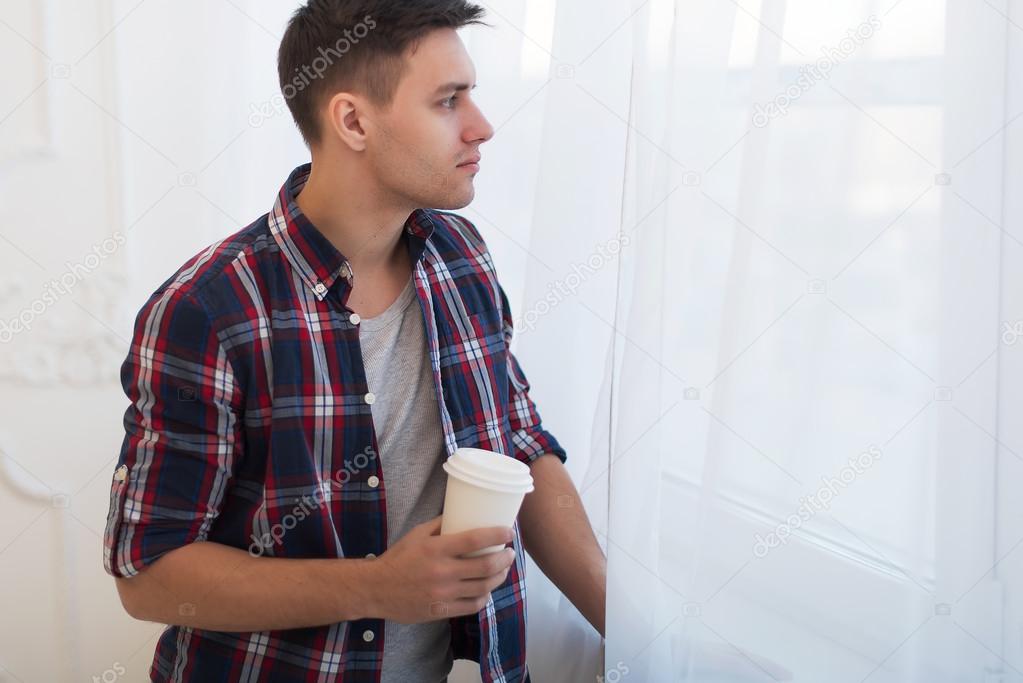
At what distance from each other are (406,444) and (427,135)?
354 millimetres

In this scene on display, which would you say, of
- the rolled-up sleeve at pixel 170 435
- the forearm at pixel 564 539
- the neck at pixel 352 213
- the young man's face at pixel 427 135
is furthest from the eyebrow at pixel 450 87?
the forearm at pixel 564 539

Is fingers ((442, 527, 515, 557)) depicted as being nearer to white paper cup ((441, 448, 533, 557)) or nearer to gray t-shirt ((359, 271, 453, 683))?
white paper cup ((441, 448, 533, 557))

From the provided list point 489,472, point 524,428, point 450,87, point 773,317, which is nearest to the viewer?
point 489,472

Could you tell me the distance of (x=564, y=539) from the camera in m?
1.14

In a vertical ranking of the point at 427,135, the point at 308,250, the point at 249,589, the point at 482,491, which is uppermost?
the point at 427,135

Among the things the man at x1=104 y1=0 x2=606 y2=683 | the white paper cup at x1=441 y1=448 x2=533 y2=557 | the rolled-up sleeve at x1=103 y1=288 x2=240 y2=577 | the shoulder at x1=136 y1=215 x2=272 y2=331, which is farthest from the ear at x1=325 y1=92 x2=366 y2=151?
the white paper cup at x1=441 y1=448 x2=533 y2=557

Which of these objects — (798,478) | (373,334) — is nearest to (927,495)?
(798,478)

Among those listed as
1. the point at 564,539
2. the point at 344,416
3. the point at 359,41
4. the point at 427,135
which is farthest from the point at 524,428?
the point at 359,41

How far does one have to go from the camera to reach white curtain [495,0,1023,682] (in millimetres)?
838

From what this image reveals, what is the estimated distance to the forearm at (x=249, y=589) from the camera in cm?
90

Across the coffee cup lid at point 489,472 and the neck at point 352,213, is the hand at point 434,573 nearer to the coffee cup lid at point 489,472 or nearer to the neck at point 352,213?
the coffee cup lid at point 489,472

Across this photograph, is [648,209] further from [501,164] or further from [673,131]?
[501,164]

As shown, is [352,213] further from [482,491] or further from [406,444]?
[482,491]

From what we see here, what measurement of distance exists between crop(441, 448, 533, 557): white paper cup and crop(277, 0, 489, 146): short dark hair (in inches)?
17.4
